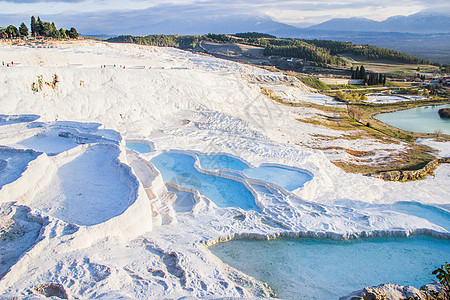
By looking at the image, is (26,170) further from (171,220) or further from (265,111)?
(265,111)

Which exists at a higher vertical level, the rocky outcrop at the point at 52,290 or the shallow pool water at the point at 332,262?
the rocky outcrop at the point at 52,290

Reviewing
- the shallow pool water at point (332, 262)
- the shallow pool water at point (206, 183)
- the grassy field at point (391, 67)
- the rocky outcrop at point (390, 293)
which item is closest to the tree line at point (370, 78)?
the grassy field at point (391, 67)

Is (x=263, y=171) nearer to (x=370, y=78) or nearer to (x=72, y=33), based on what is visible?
(x=72, y=33)

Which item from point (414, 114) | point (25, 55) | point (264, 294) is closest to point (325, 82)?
point (414, 114)

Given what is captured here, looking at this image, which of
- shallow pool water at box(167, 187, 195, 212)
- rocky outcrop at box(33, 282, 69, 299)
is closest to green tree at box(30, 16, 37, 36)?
shallow pool water at box(167, 187, 195, 212)

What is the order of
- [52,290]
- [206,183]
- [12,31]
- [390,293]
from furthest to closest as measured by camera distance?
1. [12,31]
2. [206,183]
3. [390,293]
4. [52,290]

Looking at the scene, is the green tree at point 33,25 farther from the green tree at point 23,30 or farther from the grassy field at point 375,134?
the grassy field at point 375,134

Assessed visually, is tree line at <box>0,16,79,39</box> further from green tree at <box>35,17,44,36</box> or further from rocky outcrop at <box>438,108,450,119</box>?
rocky outcrop at <box>438,108,450,119</box>

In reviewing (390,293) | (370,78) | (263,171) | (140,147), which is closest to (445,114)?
(370,78)
